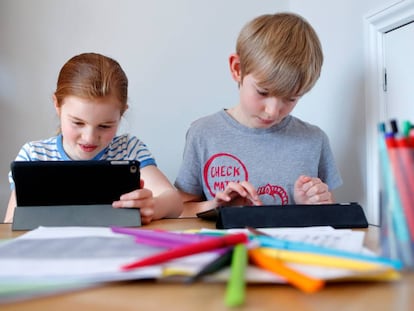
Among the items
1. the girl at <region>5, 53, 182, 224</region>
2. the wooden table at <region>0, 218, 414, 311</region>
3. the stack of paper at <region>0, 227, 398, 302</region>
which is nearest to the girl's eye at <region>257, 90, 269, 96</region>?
the girl at <region>5, 53, 182, 224</region>

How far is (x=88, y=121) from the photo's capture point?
955mm

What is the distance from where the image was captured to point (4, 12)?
128 cm

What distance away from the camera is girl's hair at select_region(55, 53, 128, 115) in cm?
98

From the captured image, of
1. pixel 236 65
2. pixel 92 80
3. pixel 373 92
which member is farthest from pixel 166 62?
pixel 373 92

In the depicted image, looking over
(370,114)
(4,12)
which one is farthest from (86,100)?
(370,114)

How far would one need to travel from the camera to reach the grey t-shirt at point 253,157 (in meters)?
1.15

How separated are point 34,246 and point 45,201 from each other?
1.03ft

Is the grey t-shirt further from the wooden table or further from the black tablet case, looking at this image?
the wooden table

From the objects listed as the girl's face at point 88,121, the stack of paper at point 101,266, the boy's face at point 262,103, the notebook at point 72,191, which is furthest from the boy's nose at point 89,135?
the stack of paper at point 101,266

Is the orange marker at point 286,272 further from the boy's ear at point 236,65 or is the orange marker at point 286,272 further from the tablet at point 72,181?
the boy's ear at point 236,65

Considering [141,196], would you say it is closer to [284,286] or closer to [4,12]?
[284,286]

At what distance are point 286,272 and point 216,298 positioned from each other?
0.18 ft

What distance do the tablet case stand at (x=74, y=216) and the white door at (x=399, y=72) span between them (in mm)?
655

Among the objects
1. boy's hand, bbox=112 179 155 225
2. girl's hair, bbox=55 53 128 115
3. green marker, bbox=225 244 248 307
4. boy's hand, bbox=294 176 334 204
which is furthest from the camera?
girl's hair, bbox=55 53 128 115
